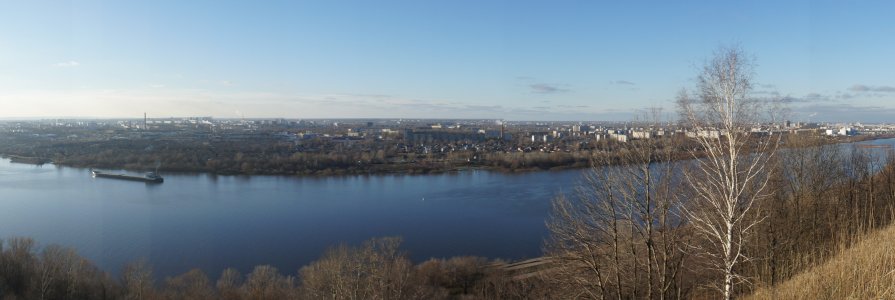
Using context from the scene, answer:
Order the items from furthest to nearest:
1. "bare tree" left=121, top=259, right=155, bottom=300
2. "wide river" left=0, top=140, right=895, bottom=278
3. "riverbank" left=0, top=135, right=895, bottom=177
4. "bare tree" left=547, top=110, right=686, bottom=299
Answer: "riverbank" left=0, top=135, right=895, bottom=177
"wide river" left=0, top=140, right=895, bottom=278
"bare tree" left=121, top=259, right=155, bottom=300
"bare tree" left=547, top=110, right=686, bottom=299

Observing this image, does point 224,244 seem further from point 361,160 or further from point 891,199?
point 361,160

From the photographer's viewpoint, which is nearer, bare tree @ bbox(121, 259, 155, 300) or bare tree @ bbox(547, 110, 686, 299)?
bare tree @ bbox(547, 110, 686, 299)

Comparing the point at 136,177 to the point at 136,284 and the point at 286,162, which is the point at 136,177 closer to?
the point at 286,162

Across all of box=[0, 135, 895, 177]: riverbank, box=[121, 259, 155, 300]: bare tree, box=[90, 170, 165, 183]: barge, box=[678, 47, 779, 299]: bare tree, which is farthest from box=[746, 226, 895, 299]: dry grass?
box=[90, 170, 165, 183]: barge

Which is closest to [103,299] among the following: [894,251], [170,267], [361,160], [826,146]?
[170,267]

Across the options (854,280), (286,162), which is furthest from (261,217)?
(854,280)

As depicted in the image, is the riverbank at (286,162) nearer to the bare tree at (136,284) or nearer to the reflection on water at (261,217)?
the reflection on water at (261,217)

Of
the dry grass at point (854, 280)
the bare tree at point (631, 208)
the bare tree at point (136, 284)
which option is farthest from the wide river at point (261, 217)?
the dry grass at point (854, 280)

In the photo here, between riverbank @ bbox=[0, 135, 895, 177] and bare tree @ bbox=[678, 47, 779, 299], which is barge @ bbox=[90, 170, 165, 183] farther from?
bare tree @ bbox=[678, 47, 779, 299]
